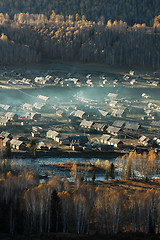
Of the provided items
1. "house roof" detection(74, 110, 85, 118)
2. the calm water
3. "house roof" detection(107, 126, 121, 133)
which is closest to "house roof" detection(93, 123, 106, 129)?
"house roof" detection(107, 126, 121, 133)

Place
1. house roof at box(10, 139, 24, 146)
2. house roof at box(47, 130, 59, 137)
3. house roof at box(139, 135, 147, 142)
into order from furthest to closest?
house roof at box(47, 130, 59, 137), house roof at box(139, 135, 147, 142), house roof at box(10, 139, 24, 146)

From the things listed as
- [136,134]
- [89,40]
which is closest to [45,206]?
[136,134]

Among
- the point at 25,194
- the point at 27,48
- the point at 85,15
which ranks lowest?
the point at 25,194

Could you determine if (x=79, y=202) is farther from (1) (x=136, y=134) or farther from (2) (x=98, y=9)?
(2) (x=98, y=9)

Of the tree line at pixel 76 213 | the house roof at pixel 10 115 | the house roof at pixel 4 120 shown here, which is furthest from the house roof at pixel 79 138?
the tree line at pixel 76 213

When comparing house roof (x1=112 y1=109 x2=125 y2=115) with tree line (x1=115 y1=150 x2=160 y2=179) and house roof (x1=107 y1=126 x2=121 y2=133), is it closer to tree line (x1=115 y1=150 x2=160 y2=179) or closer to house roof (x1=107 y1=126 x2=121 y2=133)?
house roof (x1=107 y1=126 x2=121 y2=133)

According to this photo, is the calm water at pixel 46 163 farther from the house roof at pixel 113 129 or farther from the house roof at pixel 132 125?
the house roof at pixel 132 125
